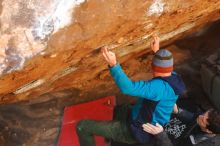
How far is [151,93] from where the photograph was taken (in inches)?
136

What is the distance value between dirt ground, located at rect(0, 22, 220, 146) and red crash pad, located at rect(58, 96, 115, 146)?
8 cm

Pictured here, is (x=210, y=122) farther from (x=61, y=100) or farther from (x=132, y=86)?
(x=61, y=100)

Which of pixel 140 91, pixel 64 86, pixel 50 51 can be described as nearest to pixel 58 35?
pixel 50 51

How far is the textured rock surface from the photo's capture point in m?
3.12

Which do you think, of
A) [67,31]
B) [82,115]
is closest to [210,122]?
[67,31]

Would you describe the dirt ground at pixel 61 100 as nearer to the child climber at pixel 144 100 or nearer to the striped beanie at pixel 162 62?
the child climber at pixel 144 100

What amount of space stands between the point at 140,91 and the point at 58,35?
72 cm

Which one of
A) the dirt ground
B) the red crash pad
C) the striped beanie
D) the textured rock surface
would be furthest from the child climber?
the dirt ground

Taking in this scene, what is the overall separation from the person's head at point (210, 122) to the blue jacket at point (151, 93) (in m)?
0.29

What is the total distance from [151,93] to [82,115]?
157cm

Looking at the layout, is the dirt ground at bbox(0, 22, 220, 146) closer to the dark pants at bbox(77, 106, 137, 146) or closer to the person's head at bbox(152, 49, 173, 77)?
the dark pants at bbox(77, 106, 137, 146)

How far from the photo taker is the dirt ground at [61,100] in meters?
4.75

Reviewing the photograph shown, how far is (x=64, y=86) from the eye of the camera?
470 cm

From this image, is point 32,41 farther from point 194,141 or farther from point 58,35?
point 194,141
